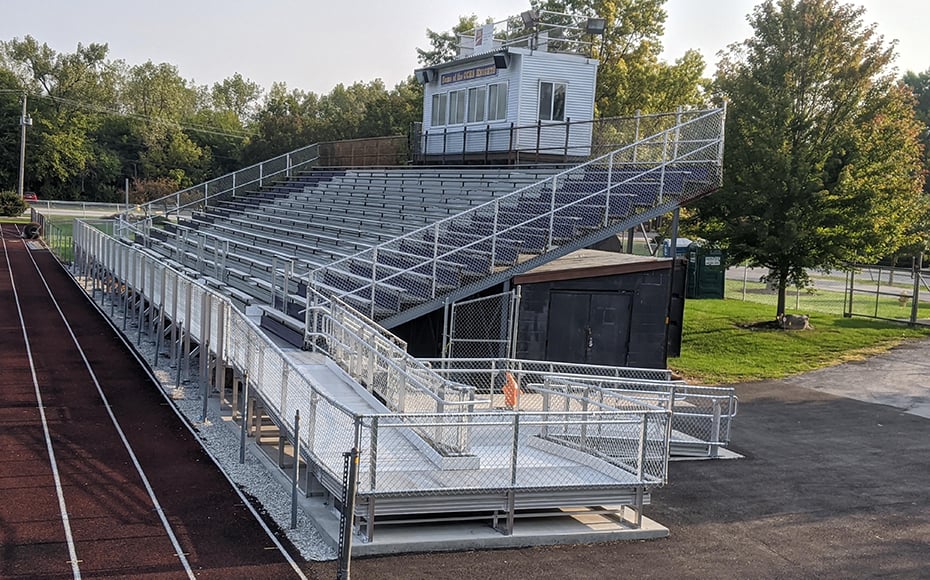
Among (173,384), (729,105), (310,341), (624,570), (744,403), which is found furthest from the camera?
(729,105)

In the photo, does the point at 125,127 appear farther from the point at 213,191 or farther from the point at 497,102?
the point at 497,102

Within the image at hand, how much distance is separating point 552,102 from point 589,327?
30.3ft

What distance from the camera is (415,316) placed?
17.2m

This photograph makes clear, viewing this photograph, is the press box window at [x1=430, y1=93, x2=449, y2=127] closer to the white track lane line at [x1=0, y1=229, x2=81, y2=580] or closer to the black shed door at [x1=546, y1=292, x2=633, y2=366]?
the black shed door at [x1=546, y1=292, x2=633, y2=366]

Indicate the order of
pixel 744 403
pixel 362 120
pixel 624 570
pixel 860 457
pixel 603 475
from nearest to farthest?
pixel 624 570
pixel 603 475
pixel 860 457
pixel 744 403
pixel 362 120

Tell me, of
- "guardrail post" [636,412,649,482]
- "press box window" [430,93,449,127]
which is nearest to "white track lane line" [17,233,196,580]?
"guardrail post" [636,412,649,482]

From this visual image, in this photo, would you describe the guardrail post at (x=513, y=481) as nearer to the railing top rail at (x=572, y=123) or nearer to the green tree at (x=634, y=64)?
the railing top rail at (x=572, y=123)

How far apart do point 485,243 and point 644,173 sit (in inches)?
146

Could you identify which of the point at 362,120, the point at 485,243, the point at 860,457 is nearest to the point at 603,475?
the point at 860,457

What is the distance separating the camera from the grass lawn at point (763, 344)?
71.7 ft

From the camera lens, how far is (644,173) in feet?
62.8

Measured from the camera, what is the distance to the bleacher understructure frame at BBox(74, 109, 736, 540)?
974cm

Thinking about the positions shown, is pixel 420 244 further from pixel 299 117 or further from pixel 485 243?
pixel 299 117

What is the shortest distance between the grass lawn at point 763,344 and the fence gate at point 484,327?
513 centimetres
